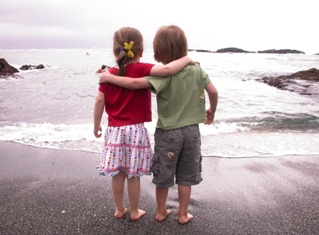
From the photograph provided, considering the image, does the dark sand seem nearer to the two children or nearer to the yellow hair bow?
the two children

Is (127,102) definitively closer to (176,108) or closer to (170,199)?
(176,108)

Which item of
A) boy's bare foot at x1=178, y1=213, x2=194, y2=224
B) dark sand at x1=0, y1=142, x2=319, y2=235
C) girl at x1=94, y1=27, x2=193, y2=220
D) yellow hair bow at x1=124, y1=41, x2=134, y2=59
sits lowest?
dark sand at x1=0, y1=142, x2=319, y2=235

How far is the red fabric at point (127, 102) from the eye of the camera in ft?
8.34

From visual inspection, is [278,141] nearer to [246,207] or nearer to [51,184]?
[246,207]

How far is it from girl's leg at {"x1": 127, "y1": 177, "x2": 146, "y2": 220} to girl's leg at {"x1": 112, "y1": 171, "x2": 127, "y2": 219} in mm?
71

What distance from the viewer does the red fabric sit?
8.34ft

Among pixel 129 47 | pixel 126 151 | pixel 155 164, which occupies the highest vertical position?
pixel 129 47

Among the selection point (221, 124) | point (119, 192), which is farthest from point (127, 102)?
point (221, 124)

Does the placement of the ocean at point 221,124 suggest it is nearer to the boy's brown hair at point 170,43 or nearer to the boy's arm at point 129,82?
the boy's arm at point 129,82

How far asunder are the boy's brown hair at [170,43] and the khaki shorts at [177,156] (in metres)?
0.63

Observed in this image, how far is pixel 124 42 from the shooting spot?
2.47 m

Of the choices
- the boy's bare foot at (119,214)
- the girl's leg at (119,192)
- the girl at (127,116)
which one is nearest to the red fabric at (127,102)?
the girl at (127,116)

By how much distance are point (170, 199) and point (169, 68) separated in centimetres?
145

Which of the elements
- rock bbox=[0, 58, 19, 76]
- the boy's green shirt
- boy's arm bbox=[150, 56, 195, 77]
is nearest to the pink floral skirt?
the boy's green shirt
